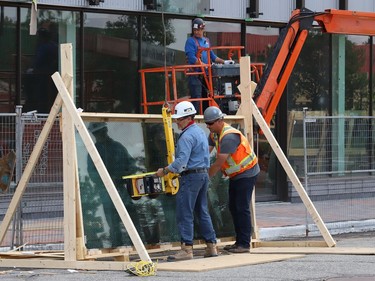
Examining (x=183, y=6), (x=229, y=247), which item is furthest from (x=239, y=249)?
(x=183, y=6)

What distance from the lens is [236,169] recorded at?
42.0ft

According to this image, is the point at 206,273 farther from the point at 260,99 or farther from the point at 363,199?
the point at 363,199

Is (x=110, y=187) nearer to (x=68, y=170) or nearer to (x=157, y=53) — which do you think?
(x=68, y=170)

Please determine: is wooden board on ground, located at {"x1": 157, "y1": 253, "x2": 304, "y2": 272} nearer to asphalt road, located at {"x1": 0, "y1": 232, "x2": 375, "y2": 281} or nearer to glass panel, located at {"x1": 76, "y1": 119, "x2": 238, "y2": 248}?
asphalt road, located at {"x1": 0, "y1": 232, "x2": 375, "y2": 281}

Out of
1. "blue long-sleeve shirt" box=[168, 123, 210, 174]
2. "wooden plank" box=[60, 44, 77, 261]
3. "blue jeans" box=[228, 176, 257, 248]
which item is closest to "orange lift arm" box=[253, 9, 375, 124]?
"blue jeans" box=[228, 176, 257, 248]

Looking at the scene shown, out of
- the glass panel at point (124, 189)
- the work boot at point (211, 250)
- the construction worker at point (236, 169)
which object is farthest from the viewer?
the construction worker at point (236, 169)

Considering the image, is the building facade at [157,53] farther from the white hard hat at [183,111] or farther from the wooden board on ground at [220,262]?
the wooden board on ground at [220,262]

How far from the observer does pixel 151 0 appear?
1789cm

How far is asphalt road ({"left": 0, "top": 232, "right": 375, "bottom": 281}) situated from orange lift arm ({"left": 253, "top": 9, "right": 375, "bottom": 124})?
12.7 feet

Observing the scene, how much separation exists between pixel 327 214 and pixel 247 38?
424 centimetres

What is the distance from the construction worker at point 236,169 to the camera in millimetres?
12555

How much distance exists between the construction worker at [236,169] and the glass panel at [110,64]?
191 inches

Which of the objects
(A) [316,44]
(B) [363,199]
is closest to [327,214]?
(B) [363,199]

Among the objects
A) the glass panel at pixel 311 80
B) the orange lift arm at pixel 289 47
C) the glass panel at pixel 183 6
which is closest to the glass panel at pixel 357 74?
the glass panel at pixel 311 80
